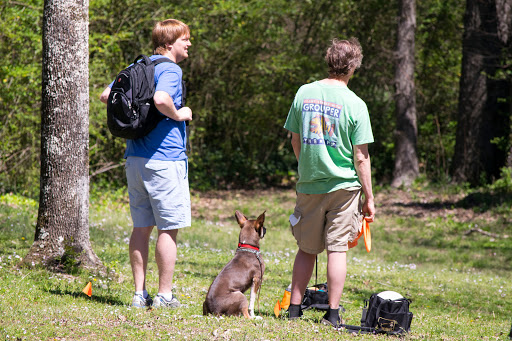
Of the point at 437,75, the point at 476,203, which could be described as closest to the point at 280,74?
the point at 437,75

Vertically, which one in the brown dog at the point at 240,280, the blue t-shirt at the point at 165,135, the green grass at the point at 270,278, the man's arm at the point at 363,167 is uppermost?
the blue t-shirt at the point at 165,135

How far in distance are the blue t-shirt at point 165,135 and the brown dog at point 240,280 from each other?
82 centimetres

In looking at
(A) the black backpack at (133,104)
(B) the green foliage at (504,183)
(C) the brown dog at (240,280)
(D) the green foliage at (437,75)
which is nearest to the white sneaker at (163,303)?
(C) the brown dog at (240,280)

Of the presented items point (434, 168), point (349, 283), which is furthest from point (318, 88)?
point (434, 168)

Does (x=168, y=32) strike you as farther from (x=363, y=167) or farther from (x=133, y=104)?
(x=363, y=167)

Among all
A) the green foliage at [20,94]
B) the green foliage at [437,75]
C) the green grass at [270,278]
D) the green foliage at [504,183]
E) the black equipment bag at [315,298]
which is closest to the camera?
the green grass at [270,278]

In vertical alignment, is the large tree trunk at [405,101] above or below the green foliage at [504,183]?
above

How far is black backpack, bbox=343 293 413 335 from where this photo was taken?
13.6 ft

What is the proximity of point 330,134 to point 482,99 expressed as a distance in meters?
11.6

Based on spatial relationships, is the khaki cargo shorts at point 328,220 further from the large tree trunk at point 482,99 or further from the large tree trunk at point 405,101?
the large tree trunk at point 405,101

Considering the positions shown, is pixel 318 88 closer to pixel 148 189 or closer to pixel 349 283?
pixel 148 189

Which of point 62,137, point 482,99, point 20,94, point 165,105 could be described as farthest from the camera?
point 482,99

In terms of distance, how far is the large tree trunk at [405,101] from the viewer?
16.4m

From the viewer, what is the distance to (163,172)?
429 cm
